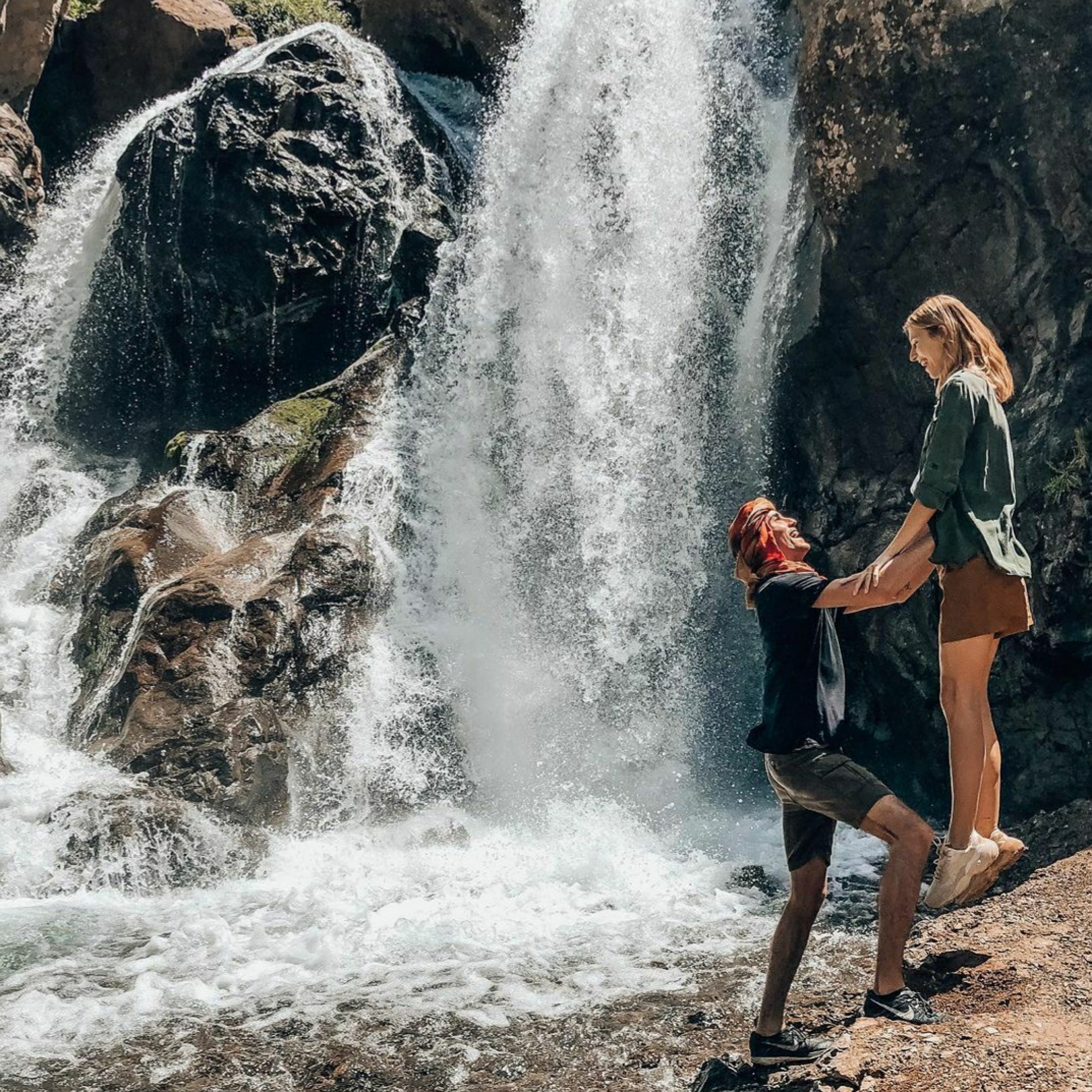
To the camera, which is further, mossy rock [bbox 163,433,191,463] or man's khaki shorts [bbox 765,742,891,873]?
mossy rock [bbox 163,433,191,463]

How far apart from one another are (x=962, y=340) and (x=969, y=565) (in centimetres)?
88

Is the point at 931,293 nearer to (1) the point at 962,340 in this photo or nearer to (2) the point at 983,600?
(1) the point at 962,340

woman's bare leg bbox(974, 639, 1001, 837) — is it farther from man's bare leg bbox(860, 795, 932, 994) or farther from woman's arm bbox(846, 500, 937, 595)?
woman's arm bbox(846, 500, 937, 595)

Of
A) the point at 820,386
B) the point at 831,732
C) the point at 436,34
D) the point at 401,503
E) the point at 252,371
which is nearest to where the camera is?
the point at 831,732

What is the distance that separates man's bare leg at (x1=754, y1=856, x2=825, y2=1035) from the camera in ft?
14.4

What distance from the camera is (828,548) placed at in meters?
11.2

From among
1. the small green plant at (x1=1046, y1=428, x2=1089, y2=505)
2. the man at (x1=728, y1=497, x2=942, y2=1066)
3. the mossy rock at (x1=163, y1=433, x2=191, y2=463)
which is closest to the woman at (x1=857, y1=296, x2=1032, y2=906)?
the man at (x1=728, y1=497, x2=942, y2=1066)

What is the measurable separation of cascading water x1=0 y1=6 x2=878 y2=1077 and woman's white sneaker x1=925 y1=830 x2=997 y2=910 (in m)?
2.55

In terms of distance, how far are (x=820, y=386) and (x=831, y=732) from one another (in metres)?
7.51

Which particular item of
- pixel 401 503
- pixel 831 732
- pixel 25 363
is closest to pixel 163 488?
pixel 401 503

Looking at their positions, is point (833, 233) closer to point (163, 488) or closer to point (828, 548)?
point (828, 548)

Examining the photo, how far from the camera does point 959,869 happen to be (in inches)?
170

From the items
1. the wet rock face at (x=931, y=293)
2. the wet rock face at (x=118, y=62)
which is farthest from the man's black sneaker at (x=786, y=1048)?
the wet rock face at (x=118, y=62)

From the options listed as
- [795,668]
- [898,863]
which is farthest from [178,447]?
[898,863]
